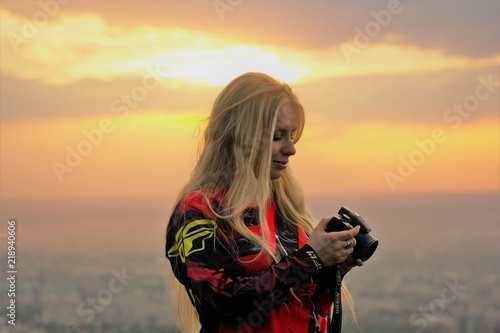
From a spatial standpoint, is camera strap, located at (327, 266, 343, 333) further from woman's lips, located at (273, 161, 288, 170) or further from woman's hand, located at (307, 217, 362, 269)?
woman's lips, located at (273, 161, 288, 170)

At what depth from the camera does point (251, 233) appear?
3000 mm

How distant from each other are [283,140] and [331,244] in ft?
1.36

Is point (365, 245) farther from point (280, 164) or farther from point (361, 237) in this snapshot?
point (280, 164)

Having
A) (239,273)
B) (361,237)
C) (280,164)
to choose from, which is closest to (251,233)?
(239,273)

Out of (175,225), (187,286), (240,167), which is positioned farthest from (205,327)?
(240,167)

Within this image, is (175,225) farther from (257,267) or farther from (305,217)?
(305,217)

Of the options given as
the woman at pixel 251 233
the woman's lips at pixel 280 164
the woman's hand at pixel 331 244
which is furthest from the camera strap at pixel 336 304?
the woman's lips at pixel 280 164

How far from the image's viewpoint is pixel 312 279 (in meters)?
3.01

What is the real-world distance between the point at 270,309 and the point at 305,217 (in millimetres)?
522

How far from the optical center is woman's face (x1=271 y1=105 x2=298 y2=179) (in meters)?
3.03

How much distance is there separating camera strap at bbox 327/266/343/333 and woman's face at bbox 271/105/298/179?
1.46 feet

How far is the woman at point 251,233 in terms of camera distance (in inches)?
113

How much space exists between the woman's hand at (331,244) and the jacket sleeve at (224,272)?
0.09 feet

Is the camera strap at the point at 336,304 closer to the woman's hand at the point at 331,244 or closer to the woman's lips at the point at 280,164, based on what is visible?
the woman's hand at the point at 331,244
